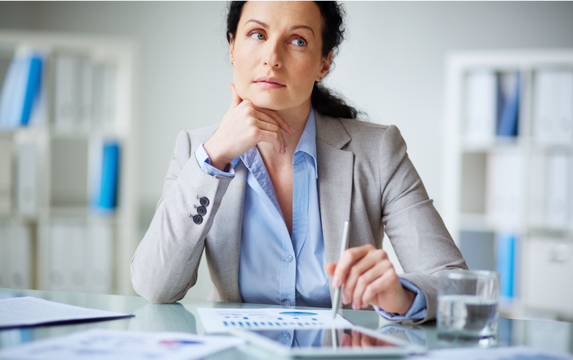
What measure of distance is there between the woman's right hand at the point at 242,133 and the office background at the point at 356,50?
73.5 inches

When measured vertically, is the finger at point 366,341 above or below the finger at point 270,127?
below

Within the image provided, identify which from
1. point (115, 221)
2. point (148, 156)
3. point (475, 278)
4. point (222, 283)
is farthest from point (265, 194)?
point (148, 156)

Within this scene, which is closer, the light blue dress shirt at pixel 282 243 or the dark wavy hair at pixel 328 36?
the light blue dress shirt at pixel 282 243

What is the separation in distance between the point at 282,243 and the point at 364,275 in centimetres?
41

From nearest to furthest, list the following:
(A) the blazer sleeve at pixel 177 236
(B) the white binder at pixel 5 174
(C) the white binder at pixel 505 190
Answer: (A) the blazer sleeve at pixel 177 236, (B) the white binder at pixel 5 174, (C) the white binder at pixel 505 190

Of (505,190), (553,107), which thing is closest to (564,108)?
(553,107)

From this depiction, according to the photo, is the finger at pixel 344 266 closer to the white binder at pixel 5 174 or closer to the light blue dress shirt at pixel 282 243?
the light blue dress shirt at pixel 282 243

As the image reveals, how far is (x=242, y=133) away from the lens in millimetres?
1139

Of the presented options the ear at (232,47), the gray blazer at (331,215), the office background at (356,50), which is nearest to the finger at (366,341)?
the gray blazer at (331,215)

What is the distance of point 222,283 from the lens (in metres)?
1.22

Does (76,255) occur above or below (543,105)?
below

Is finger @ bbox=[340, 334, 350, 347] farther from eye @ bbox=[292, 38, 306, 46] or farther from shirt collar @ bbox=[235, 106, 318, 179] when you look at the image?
eye @ bbox=[292, 38, 306, 46]

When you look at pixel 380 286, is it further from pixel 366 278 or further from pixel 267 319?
pixel 267 319

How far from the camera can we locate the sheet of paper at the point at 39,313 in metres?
0.82
